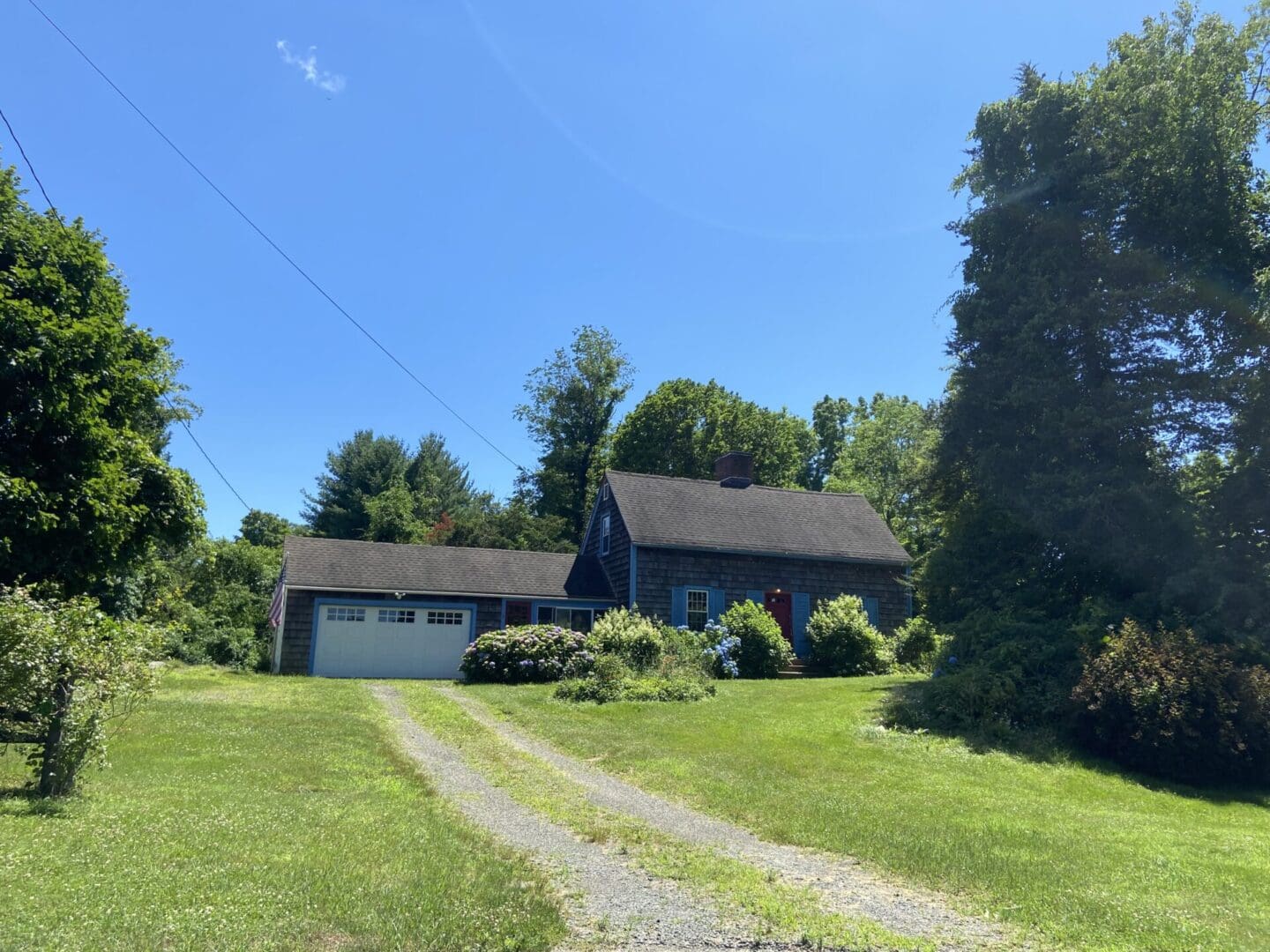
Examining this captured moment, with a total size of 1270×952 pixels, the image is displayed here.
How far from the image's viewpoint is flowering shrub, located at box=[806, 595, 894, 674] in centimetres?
2441

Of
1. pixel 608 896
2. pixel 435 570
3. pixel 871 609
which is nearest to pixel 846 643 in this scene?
pixel 871 609

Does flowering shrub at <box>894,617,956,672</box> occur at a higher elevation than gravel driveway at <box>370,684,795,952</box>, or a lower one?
A: higher

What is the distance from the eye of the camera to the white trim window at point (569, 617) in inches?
998

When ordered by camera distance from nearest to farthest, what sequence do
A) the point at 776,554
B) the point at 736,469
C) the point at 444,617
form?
the point at 444,617
the point at 776,554
the point at 736,469

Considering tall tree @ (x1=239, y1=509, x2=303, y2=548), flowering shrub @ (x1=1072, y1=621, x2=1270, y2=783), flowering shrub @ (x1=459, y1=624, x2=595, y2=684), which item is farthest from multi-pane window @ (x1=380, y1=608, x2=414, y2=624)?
tall tree @ (x1=239, y1=509, x2=303, y2=548)

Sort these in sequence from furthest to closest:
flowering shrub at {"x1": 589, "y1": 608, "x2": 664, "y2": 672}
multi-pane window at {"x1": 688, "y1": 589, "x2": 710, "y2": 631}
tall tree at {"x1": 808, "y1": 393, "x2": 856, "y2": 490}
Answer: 1. tall tree at {"x1": 808, "y1": 393, "x2": 856, "y2": 490}
2. multi-pane window at {"x1": 688, "y1": 589, "x2": 710, "y2": 631}
3. flowering shrub at {"x1": 589, "y1": 608, "x2": 664, "y2": 672}

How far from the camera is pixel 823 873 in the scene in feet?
21.6

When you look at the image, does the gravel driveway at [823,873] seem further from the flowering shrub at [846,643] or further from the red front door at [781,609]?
the red front door at [781,609]

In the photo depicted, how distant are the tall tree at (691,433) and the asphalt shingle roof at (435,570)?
70.0ft

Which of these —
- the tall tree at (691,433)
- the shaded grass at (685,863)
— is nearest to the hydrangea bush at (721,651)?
the shaded grass at (685,863)

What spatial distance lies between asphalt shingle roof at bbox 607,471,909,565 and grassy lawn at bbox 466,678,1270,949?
984cm

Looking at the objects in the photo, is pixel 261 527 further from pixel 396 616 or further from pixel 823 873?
pixel 823 873

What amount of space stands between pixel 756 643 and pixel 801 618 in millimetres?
3300

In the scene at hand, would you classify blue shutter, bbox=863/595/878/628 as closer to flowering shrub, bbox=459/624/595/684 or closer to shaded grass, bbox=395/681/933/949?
flowering shrub, bbox=459/624/595/684
